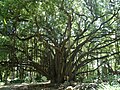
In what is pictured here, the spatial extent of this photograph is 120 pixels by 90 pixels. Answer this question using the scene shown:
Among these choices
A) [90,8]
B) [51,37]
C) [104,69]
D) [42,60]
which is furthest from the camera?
[104,69]

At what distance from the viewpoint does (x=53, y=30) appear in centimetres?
1329

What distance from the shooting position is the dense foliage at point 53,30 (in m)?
11.2

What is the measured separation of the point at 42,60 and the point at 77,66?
237 cm

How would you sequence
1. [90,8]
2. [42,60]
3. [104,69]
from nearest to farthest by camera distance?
[90,8], [42,60], [104,69]

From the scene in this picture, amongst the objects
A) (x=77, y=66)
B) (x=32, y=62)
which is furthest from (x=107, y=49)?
(x=32, y=62)

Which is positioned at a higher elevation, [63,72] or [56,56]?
[56,56]

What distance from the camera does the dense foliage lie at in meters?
11.2

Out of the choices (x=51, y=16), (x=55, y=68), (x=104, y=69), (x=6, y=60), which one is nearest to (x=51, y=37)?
(x=51, y=16)

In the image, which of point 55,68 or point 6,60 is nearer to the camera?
point 55,68

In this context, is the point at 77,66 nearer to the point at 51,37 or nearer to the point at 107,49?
the point at 51,37

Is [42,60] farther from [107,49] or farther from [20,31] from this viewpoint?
[107,49]

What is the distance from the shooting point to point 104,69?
1880cm

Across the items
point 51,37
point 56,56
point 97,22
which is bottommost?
point 56,56

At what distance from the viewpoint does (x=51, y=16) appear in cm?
1250
